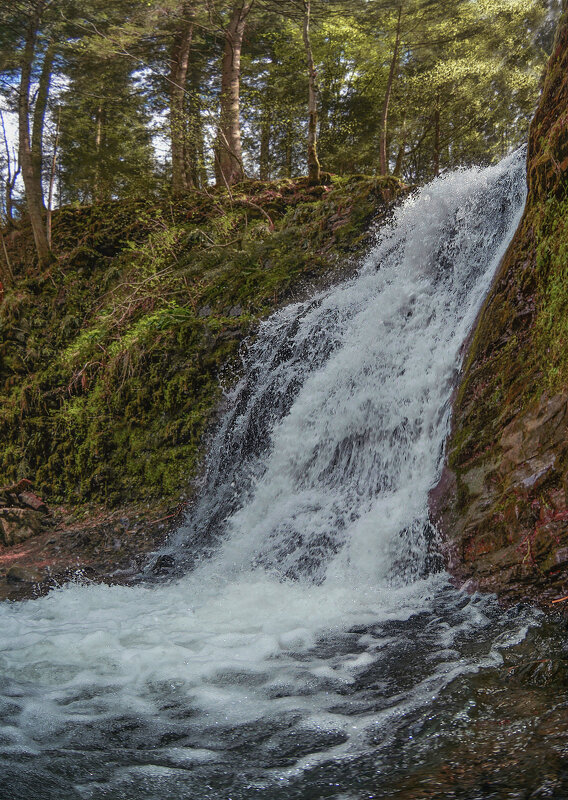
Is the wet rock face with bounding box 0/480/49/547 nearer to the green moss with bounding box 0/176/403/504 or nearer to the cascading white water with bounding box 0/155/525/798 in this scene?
the green moss with bounding box 0/176/403/504

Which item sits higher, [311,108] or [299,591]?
[311,108]

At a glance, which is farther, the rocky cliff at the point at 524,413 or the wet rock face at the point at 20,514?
the wet rock face at the point at 20,514

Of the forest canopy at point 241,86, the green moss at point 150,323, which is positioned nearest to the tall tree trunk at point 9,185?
the forest canopy at point 241,86

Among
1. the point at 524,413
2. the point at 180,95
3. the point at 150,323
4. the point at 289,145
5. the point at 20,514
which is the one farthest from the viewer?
the point at 289,145

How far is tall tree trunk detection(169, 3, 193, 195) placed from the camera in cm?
1091

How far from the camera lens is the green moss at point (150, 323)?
740 centimetres

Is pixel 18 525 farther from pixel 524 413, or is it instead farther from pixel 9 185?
pixel 9 185

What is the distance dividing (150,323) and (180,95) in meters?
5.97

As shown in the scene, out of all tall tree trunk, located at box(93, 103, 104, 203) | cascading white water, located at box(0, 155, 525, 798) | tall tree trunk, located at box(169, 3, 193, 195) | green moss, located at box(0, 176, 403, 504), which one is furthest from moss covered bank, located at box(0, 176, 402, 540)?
tall tree trunk, located at box(93, 103, 104, 203)

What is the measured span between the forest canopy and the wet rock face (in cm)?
534

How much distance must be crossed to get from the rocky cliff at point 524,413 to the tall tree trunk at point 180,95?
8.08 meters

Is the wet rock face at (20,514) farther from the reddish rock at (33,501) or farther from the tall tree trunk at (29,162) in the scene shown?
the tall tree trunk at (29,162)

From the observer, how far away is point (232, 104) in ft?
37.1

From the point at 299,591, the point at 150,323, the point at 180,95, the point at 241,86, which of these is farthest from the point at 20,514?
the point at 241,86
